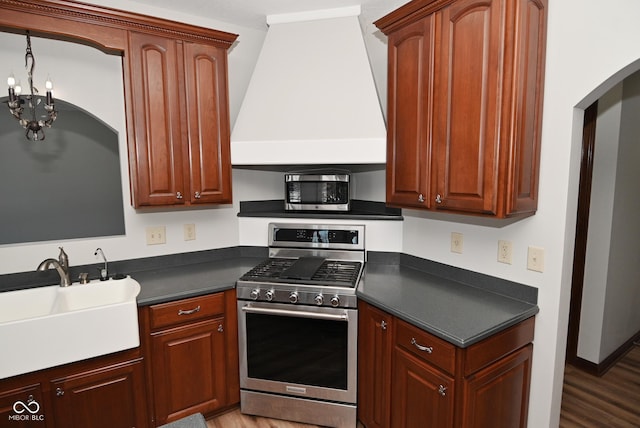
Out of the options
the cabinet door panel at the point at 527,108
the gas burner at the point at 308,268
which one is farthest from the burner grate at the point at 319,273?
the cabinet door panel at the point at 527,108

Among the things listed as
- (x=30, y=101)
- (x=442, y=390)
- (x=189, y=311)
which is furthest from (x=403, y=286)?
(x=30, y=101)

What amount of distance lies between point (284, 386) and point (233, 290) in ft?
2.24

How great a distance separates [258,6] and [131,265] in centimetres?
193

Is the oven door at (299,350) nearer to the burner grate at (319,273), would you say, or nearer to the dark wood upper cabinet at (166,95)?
the burner grate at (319,273)

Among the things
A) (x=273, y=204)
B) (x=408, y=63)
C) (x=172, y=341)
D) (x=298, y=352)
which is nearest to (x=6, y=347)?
(x=172, y=341)

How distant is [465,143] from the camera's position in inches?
67.2

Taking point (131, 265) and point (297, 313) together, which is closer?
point (297, 313)

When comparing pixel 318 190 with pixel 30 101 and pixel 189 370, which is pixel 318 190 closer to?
pixel 189 370

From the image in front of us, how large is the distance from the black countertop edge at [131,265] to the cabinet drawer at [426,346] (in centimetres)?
138

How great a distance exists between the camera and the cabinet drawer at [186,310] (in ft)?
6.51

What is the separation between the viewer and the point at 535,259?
1794 mm

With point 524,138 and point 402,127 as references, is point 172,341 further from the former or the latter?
point 524,138

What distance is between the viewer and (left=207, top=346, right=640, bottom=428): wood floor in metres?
2.24

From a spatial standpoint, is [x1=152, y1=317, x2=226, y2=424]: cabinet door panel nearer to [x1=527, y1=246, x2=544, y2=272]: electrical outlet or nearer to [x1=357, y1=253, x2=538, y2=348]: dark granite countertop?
[x1=357, y1=253, x2=538, y2=348]: dark granite countertop
